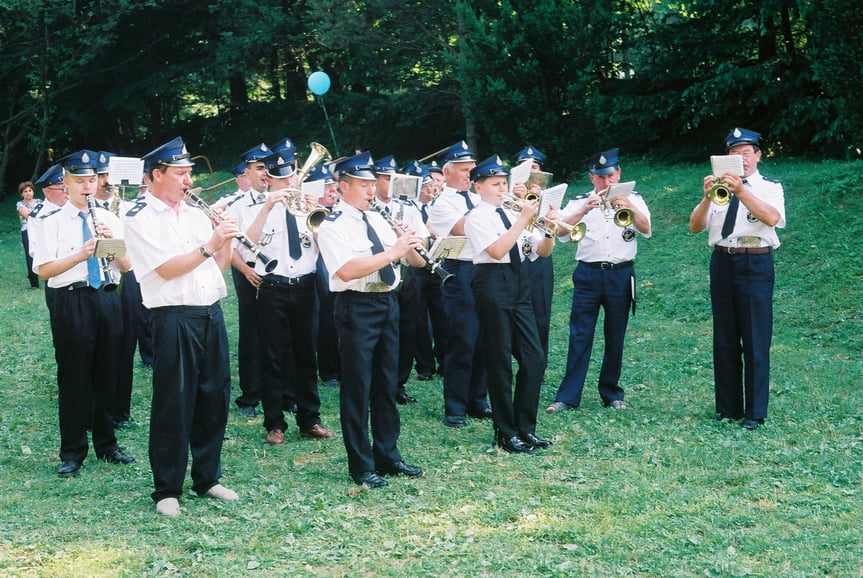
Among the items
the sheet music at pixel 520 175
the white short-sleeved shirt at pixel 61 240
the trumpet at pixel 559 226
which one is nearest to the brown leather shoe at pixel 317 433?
the white short-sleeved shirt at pixel 61 240

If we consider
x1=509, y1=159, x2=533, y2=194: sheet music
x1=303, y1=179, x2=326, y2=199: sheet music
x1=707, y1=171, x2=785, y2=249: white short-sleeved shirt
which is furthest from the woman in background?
x1=707, y1=171, x2=785, y2=249: white short-sleeved shirt

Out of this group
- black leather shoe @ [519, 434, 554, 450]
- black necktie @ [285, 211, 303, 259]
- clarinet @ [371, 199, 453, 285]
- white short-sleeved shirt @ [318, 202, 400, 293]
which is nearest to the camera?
white short-sleeved shirt @ [318, 202, 400, 293]

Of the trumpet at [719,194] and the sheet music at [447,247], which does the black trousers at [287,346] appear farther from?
the trumpet at [719,194]

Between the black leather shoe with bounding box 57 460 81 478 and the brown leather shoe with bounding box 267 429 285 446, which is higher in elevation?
the black leather shoe with bounding box 57 460 81 478

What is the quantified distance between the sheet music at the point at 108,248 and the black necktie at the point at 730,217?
482 cm

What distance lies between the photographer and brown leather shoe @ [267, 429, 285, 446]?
748cm

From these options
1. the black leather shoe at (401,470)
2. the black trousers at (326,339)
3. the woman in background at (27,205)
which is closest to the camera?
the black leather shoe at (401,470)

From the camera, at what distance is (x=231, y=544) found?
509 cm

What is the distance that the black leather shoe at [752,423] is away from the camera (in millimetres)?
7449

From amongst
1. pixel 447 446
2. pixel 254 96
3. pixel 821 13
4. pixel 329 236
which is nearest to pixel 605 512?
pixel 447 446

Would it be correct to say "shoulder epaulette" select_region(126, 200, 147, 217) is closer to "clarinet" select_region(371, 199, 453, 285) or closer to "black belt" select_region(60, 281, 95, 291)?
"black belt" select_region(60, 281, 95, 291)

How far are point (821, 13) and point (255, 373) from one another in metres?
10.2

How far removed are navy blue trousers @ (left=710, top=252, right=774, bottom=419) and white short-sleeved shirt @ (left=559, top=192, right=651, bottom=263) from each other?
875 millimetres

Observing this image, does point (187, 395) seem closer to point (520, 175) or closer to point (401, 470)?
point (401, 470)
